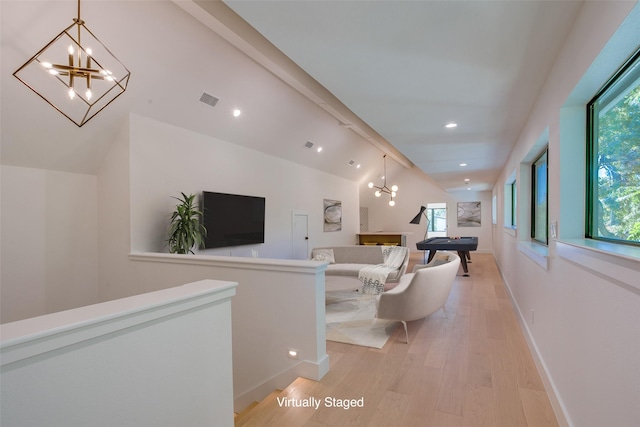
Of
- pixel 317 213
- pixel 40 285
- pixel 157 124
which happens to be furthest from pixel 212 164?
pixel 317 213

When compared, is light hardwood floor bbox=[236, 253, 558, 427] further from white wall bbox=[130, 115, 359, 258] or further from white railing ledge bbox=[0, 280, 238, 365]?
white wall bbox=[130, 115, 359, 258]

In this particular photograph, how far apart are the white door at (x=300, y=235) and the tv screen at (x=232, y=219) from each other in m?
1.45

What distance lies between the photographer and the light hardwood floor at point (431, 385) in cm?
207

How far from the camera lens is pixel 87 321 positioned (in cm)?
106

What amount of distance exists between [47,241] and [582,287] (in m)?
5.27

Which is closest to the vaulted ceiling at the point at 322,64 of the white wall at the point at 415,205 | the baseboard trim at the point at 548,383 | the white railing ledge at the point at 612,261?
the white railing ledge at the point at 612,261

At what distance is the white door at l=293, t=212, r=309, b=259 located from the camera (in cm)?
774

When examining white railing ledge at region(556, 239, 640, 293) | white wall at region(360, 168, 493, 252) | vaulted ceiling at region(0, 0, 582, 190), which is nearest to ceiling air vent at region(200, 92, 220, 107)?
vaulted ceiling at region(0, 0, 582, 190)

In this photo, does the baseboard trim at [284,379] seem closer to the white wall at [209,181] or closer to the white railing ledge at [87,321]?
the white railing ledge at [87,321]

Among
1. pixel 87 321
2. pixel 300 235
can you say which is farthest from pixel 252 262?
pixel 300 235

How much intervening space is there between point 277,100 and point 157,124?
206 cm

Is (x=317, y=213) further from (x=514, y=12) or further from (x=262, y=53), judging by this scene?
(x=514, y=12)

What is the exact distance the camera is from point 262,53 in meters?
4.15

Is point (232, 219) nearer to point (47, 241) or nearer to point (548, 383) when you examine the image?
point (47, 241)
